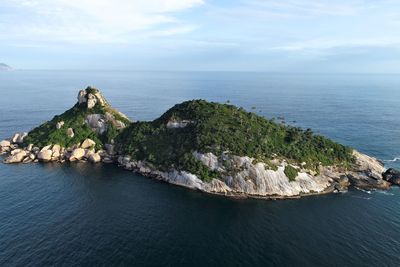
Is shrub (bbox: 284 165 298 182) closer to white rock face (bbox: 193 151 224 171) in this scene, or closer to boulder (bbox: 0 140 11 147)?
white rock face (bbox: 193 151 224 171)

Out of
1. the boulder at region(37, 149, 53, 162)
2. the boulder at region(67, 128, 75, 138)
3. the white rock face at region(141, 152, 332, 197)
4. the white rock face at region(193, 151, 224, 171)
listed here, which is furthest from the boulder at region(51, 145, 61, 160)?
the white rock face at region(193, 151, 224, 171)

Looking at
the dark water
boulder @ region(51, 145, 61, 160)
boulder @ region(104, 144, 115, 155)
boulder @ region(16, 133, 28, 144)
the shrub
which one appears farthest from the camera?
boulder @ region(16, 133, 28, 144)

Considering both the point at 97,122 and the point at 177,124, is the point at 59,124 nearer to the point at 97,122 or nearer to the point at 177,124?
the point at 97,122

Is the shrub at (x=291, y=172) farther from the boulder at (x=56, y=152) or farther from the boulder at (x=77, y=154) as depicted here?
the boulder at (x=56, y=152)

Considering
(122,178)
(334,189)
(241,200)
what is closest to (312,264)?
(241,200)

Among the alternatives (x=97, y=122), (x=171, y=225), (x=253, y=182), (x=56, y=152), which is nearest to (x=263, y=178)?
(x=253, y=182)

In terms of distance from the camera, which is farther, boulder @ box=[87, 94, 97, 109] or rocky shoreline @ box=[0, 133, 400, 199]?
boulder @ box=[87, 94, 97, 109]

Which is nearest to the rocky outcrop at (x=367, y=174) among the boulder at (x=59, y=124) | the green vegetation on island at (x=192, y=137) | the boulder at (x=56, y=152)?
the green vegetation on island at (x=192, y=137)
